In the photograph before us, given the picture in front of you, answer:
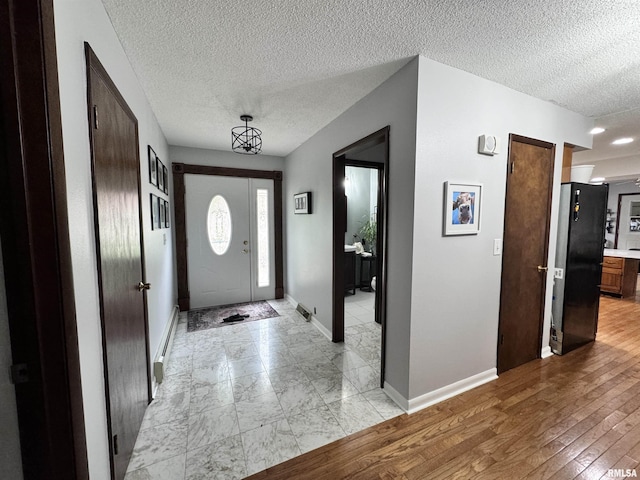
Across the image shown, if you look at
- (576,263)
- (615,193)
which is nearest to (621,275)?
(576,263)

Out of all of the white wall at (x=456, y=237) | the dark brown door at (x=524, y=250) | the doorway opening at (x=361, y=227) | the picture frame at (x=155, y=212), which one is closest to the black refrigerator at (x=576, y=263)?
the dark brown door at (x=524, y=250)

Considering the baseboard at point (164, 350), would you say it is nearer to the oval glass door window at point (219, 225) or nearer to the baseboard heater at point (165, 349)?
the baseboard heater at point (165, 349)

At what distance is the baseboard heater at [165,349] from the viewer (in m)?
2.21

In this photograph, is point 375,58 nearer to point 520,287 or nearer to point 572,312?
point 520,287

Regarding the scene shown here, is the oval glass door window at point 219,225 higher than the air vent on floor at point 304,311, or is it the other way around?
the oval glass door window at point 219,225

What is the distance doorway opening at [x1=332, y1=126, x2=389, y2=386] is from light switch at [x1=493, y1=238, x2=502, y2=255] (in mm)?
905

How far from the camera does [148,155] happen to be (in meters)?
2.33

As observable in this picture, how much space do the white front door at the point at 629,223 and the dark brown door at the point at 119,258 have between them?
33.3ft

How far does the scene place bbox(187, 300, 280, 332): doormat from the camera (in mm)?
3525

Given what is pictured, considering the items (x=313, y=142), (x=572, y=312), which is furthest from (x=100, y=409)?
(x=572, y=312)

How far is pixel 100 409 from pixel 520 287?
10.1ft

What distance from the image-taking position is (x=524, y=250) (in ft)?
8.00

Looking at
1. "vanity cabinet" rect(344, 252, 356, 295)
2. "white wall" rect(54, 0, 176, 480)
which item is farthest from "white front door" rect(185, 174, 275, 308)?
"white wall" rect(54, 0, 176, 480)

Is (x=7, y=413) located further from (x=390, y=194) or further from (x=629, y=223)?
(x=629, y=223)
